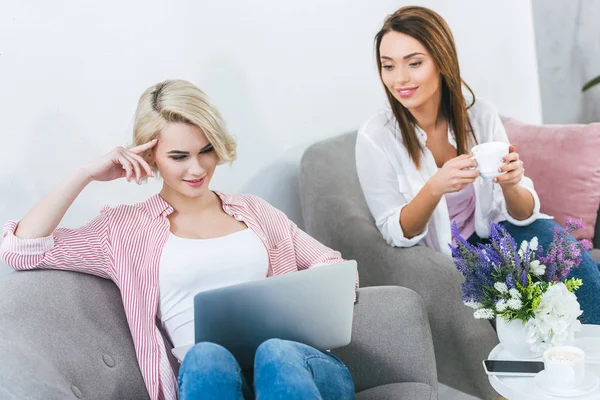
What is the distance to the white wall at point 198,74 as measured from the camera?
196cm

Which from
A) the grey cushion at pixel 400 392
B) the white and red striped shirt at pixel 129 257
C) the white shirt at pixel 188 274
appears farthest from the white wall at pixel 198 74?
the grey cushion at pixel 400 392

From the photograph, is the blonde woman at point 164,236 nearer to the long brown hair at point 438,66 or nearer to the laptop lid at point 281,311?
the laptop lid at point 281,311

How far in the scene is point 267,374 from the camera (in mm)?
1455

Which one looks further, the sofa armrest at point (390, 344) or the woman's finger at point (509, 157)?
the woman's finger at point (509, 157)

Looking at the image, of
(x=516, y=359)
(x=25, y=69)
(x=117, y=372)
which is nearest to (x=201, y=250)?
(x=117, y=372)

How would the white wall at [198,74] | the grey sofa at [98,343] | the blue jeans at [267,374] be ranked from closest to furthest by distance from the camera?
the blue jeans at [267,374] → the grey sofa at [98,343] → the white wall at [198,74]

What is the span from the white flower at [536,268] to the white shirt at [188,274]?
673mm

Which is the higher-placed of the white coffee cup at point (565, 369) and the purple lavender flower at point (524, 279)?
the purple lavender flower at point (524, 279)

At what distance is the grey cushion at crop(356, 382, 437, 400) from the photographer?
5.59 ft

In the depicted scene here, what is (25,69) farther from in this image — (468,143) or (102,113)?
(468,143)

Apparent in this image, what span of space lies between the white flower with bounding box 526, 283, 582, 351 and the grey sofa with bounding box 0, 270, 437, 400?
0.27m

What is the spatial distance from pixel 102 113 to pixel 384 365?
999 millimetres

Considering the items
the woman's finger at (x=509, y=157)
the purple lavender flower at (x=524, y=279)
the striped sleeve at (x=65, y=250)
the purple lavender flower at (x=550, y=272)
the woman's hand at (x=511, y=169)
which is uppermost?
the striped sleeve at (x=65, y=250)

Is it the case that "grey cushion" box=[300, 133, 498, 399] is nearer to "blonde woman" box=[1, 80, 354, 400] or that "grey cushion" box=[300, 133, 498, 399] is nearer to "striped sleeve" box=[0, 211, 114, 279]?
"blonde woman" box=[1, 80, 354, 400]
